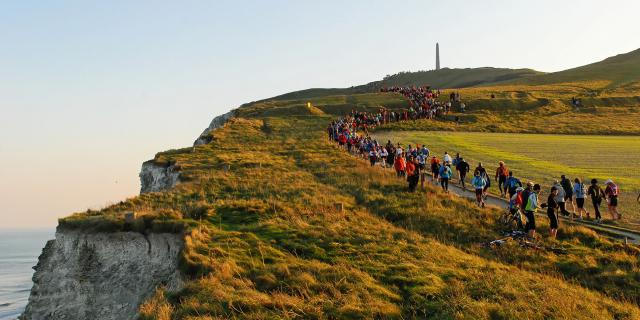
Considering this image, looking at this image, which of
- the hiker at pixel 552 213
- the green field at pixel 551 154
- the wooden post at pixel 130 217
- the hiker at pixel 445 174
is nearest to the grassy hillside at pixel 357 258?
the wooden post at pixel 130 217

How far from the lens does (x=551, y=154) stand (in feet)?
157

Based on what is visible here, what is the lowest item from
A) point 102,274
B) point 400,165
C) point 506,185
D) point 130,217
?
point 102,274

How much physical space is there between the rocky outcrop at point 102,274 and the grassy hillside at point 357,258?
71 cm

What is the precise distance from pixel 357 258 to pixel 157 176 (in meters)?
25.3

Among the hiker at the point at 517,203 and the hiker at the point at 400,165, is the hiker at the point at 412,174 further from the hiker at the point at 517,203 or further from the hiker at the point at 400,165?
the hiker at the point at 517,203

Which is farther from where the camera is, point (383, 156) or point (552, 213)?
point (383, 156)

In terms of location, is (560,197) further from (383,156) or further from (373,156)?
(383,156)

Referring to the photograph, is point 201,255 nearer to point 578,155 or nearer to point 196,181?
point 196,181

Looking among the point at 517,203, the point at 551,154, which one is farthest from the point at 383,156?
the point at 551,154

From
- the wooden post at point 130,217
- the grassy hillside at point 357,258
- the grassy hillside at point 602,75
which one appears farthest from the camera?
the grassy hillside at point 602,75

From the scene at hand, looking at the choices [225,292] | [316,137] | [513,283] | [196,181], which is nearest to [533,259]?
[513,283]

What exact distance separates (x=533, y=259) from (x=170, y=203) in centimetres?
1495

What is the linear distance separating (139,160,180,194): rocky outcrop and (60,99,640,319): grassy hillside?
411 cm

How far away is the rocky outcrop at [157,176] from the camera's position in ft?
121
